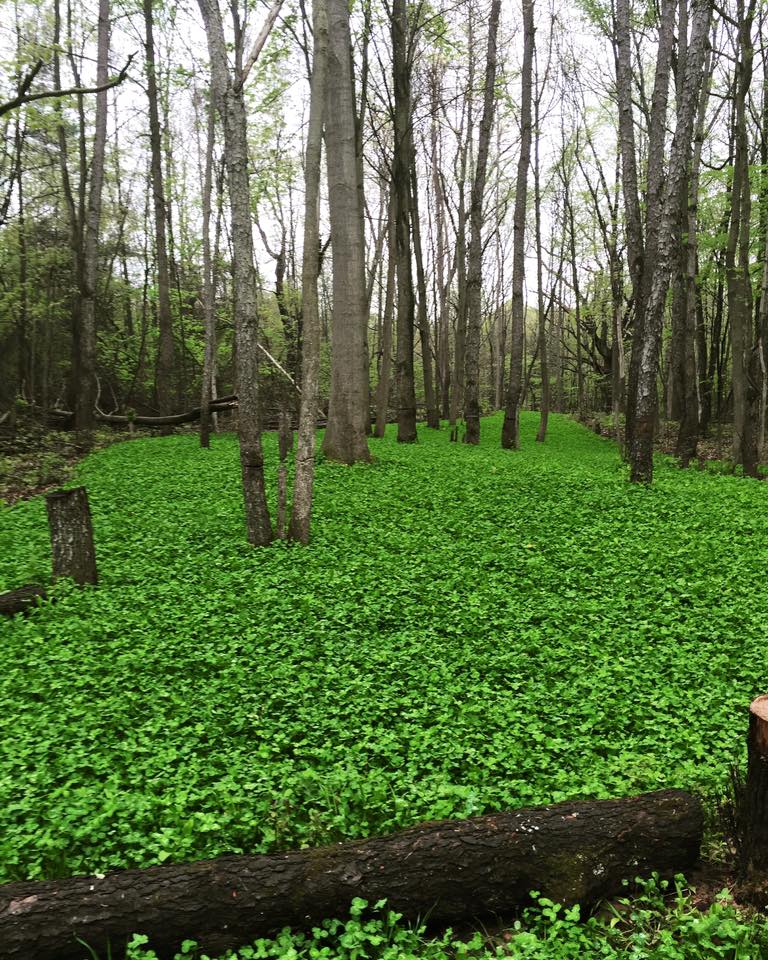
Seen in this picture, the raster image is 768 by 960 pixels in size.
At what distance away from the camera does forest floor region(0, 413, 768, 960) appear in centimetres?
366

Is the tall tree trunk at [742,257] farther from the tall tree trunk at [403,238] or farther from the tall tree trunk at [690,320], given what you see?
the tall tree trunk at [403,238]

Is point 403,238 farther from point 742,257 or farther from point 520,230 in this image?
point 742,257

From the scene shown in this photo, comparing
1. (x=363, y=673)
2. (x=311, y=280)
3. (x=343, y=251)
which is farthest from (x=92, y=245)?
(x=363, y=673)

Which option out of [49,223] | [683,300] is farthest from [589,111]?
[49,223]

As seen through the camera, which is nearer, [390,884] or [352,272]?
[390,884]

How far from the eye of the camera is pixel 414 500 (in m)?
10.1

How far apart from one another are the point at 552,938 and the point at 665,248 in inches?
418

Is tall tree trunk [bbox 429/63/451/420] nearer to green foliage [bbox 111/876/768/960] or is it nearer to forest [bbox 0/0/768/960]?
forest [bbox 0/0/768/960]

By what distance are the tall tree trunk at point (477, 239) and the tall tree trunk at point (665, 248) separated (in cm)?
718

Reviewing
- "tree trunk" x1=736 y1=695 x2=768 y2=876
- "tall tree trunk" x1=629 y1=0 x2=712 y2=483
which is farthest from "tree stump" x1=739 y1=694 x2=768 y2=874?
"tall tree trunk" x1=629 y1=0 x2=712 y2=483

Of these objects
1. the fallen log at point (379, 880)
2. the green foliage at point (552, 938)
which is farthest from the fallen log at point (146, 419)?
the green foliage at point (552, 938)

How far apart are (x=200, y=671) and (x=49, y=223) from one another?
25845mm

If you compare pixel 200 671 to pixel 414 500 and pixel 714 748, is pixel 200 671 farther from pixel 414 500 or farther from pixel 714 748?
pixel 414 500

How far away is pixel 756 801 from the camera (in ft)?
10.3
